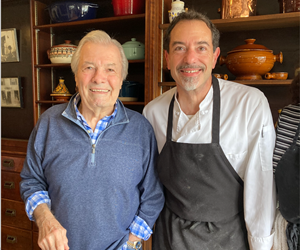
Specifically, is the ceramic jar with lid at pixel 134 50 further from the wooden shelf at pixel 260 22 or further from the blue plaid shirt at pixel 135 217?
the blue plaid shirt at pixel 135 217

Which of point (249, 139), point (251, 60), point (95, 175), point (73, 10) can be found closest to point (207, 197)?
point (249, 139)

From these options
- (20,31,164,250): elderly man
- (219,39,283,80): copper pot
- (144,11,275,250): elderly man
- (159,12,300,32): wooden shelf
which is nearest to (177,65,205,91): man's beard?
(144,11,275,250): elderly man

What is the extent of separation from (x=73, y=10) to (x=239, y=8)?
135 cm

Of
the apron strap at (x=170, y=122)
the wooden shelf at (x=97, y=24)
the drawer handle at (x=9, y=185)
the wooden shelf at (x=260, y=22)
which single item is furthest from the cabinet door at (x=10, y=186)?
the wooden shelf at (x=260, y=22)

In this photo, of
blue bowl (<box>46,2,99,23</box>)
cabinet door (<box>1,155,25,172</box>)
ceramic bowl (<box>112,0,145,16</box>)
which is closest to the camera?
ceramic bowl (<box>112,0,145,16</box>)

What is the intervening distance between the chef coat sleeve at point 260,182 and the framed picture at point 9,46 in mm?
2799

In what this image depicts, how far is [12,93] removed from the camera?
3.01 metres

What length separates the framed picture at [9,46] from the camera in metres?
2.94

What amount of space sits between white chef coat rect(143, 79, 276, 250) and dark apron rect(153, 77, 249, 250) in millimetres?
38

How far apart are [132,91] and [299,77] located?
1.38m

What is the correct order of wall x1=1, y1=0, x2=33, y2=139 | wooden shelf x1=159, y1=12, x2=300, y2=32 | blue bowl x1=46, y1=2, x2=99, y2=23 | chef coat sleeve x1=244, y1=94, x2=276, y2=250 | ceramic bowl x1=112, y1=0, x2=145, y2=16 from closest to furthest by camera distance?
chef coat sleeve x1=244, y1=94, x2=276, y2=250, wooden shelf x1=159, y1=12, x2=300, y2=32, ceramic bowl x1=112, y1=0, x2=145, y2=16, blue bowl x1=46, y1=2, x2=99, y2=23, wall x1=1, y1=0, x2=33, y2=139

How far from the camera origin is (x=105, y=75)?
1253 mm

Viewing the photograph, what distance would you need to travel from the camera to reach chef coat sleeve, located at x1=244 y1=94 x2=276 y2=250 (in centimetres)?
113

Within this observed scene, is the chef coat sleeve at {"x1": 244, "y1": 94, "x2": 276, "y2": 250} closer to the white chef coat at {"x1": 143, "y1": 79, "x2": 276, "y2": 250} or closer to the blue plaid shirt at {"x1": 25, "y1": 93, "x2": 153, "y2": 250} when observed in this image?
the white chef coat at {"x1": 143, "y1": 79, "x2": 276, "y2": 250}
